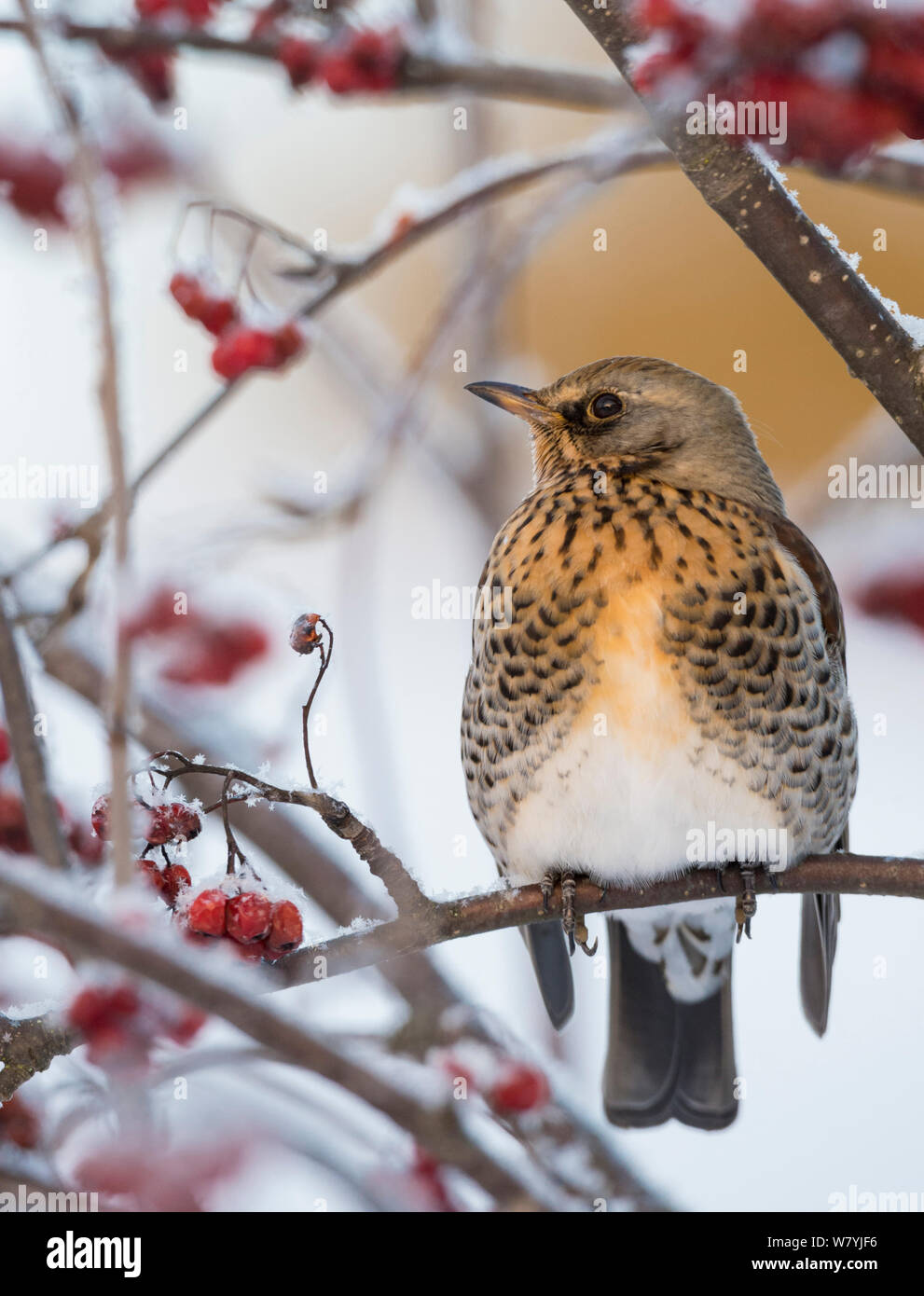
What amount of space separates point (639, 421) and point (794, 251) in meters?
0.66

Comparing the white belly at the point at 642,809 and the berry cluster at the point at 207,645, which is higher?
the berry cluster at the point at 207,645

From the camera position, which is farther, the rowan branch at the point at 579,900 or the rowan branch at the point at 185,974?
the rowan branch at the point at 579,900

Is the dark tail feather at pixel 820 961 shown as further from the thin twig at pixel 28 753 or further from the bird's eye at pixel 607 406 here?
the thin twig at pixel 28 753

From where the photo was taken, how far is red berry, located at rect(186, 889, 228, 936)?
128cm

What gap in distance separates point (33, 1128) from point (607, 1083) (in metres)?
1.08

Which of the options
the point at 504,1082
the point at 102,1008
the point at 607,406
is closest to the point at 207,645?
the point at 607,406

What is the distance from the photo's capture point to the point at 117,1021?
1.32 metres

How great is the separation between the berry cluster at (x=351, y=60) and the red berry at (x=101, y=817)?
3.16ft

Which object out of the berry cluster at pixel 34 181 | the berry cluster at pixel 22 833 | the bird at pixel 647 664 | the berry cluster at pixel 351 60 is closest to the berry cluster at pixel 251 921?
the berry cluster at pixel 22 833

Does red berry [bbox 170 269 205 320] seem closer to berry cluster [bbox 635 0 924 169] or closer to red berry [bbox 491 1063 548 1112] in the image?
berry cluster [bbox 635 0 924 169]

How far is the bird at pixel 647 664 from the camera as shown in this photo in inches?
69.9

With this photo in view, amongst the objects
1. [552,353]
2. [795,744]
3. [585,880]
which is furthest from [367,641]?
[552,353]

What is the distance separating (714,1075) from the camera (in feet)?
7.47

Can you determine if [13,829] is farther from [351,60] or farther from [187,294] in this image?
[351,60]
